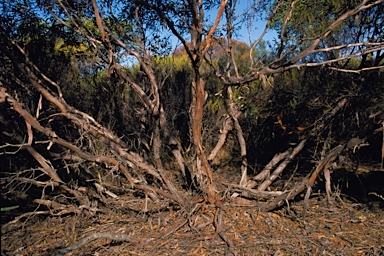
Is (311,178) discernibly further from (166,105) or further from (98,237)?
(166,105)

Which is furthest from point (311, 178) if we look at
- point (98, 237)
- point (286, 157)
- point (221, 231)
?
point (98, 237)

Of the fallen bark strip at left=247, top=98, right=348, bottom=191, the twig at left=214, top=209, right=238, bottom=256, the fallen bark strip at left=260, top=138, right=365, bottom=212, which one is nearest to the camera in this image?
the twig at left=214, top=209, right=238, bottom=256

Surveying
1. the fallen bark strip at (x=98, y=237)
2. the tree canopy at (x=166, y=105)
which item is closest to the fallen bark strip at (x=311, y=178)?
the tree canopy at (x=166, y=105)

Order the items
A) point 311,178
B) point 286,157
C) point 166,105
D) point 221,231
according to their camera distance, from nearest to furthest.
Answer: point 221,231
point 311,178
point 286,157
point 166,105

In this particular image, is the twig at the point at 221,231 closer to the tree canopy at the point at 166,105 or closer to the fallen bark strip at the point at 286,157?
the tree canopy at the point at 166,105

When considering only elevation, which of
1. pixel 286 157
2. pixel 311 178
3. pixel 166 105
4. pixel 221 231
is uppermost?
pixel 166 105

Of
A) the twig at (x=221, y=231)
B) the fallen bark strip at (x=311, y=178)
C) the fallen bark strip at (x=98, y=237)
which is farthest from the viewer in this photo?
the fallen bark strip at (x=311, y=178)

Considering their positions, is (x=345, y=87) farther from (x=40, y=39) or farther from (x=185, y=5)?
(x=40, y=39)

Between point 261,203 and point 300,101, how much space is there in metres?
2.00

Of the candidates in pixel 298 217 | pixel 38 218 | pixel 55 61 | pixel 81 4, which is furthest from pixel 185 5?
pixel 38 218

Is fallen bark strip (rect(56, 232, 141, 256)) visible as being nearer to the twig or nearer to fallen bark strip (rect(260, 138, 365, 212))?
the twig

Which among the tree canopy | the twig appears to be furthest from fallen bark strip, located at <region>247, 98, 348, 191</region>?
the twig

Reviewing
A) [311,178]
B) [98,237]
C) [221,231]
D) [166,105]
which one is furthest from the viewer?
[166,105]

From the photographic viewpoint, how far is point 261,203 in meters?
4.46
